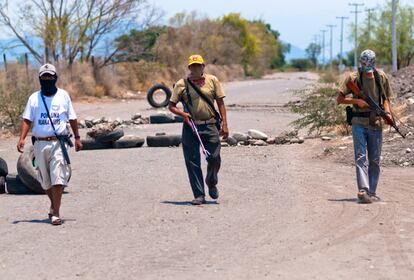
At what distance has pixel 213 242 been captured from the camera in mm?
8953

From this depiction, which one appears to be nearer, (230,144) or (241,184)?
(241,184)

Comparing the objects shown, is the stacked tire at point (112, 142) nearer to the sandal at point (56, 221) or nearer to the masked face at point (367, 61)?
the masked face at point (367, 61)

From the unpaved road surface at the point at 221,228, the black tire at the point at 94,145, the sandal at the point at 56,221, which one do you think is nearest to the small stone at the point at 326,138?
the unpaved road surface at the point at 221,228

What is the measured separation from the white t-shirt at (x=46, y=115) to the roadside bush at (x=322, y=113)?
1054 centimetres

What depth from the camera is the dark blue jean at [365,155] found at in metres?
11.4

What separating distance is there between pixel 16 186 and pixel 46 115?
3288 mm

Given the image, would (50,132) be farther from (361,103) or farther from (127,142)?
(127,142)

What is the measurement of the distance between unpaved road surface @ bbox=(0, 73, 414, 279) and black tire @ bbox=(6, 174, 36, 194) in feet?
0.67

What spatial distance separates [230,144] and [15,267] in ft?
39.5

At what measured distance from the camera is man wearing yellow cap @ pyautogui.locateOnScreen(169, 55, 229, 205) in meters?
11.4

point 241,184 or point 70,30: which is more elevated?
point 70,30

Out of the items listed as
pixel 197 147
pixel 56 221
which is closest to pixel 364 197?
pixel 197 147

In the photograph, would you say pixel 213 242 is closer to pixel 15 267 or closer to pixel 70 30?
pixel 15 267

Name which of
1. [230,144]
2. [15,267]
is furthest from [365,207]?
[230,144]
